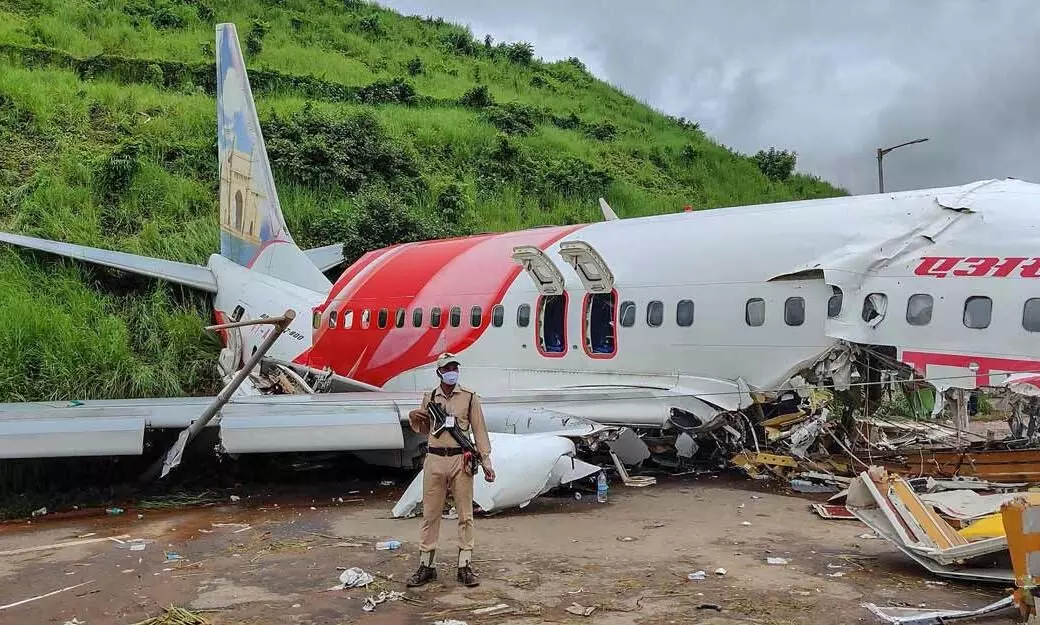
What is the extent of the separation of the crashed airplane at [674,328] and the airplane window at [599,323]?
0.02 meters

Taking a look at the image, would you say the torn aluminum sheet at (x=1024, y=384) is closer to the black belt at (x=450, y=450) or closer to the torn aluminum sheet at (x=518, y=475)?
the torn aluminum sheet at (x=518, y=475)

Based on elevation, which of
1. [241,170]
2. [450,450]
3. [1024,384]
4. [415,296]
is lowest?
[450,450]

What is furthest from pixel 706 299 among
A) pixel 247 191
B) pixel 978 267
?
pixel 247 191

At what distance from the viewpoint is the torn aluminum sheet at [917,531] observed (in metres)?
5.76

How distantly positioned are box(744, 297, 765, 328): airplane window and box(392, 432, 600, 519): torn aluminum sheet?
2716mm

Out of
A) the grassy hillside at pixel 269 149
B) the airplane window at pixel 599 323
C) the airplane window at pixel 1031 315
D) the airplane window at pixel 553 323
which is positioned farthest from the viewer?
the grassy hillside at pixel 269 149

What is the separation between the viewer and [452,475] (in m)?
6.62

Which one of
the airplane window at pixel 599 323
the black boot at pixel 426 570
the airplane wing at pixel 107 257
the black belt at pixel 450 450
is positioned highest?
the airplane wing at pixel 107 257

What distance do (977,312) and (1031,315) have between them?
48 cm

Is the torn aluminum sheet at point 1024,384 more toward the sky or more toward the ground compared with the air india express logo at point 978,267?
more toward the ground

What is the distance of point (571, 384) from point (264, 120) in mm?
19874

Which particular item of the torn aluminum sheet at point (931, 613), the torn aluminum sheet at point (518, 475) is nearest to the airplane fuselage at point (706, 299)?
the torn aluminum sheet at point (518, 475)

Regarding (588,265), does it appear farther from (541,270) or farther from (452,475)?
(452,475)

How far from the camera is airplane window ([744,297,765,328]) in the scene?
1010cm
